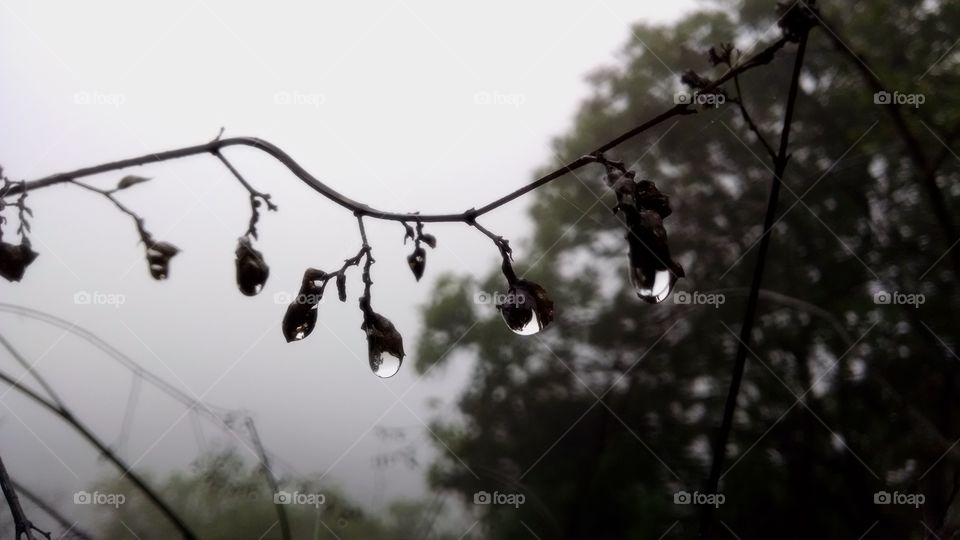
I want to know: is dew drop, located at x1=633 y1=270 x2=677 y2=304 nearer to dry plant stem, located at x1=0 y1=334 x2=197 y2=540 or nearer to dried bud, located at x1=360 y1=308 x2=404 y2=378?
dried bud, located at x1=360 y1=308 x2=404 y2=378

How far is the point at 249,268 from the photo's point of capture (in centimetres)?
27

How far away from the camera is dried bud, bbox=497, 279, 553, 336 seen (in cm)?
26

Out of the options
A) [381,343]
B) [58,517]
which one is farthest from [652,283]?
[58,517]

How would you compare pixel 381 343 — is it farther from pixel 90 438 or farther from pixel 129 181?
pixel 90 438

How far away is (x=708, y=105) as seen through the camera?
33cm

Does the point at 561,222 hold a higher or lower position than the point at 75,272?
higher

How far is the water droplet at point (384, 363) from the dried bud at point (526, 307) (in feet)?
0.15

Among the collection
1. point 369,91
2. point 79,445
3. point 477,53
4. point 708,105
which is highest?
point 477,53

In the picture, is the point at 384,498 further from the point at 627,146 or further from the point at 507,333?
the point at 627,146

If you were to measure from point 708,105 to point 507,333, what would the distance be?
0.45 metres

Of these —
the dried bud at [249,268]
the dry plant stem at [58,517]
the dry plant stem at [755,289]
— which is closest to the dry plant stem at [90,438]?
the dry plant stem at [58,517]

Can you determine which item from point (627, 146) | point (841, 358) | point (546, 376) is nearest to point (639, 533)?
point (546, 376)

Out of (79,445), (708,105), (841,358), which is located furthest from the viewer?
(841,358)

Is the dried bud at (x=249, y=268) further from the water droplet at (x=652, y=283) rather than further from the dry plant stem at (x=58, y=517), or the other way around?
the dry plant stem at (x=58, y=517)
